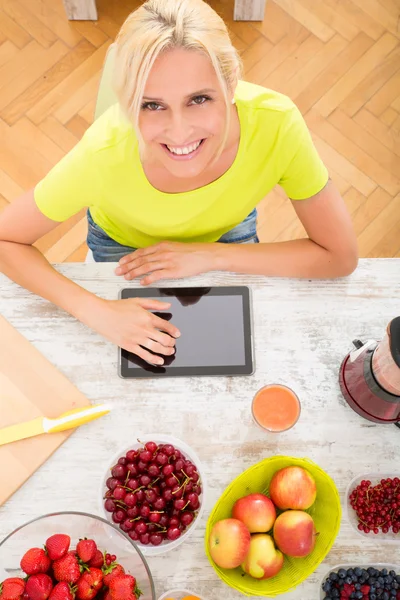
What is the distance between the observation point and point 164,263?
4.06ft

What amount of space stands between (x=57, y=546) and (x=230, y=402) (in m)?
0.42

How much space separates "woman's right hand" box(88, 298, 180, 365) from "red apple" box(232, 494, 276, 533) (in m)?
0.32

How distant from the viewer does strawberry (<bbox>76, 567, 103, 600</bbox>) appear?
895mm

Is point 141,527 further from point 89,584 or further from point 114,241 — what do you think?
point 114,241

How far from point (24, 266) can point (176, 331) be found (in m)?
0.36

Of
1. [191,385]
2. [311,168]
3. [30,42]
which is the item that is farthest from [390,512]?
[30,42]

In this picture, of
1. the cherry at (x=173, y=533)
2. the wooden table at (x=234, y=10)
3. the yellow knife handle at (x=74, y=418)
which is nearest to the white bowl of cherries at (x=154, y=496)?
the cherry at (x=173, y=533)

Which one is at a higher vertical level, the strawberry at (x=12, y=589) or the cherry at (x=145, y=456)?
the strawberry at (x=12, y=589)

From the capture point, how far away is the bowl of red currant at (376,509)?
1050 mm

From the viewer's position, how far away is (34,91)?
2354 mm

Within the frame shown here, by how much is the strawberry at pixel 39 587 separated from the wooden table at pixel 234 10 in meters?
2.19

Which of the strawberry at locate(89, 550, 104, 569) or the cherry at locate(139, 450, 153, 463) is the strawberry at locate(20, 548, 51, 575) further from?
the cherry at locate(139, 450, 153, 463)

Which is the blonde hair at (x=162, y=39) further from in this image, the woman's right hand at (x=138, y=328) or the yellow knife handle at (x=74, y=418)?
the yellow knife handle at (x=74, y=418)

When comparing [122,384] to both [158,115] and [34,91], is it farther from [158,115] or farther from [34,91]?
[34,91]
